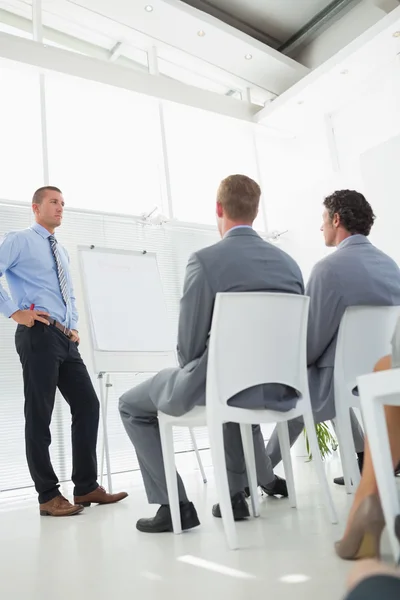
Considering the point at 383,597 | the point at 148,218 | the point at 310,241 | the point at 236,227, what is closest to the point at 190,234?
the point at 148,218

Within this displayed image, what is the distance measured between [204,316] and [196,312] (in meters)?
0.03

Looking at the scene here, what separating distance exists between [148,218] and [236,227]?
3055 millimetres

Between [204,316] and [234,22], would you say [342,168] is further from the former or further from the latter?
[204,316]

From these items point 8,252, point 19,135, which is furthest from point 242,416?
point 19,135

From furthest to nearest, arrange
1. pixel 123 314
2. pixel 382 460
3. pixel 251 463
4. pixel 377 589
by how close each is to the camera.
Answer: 1. pixel 123 314
2. pixel 251 463
3. pixel 382 460
4. pixel 377 589

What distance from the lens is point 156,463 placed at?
6.57ft

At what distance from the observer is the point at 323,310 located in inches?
89.8

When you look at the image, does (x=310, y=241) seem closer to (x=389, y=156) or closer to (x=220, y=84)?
(x=389, y=156)

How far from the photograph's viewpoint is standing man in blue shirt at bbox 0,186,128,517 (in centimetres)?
275

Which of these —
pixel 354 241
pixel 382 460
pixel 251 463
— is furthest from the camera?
pixel 354 241

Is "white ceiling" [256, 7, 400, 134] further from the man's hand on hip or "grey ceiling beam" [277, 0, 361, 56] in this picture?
the man's hand on hip

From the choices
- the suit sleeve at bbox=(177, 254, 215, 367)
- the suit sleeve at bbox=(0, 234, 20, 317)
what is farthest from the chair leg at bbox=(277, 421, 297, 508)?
the suit sleeve at bbox=(0, 234, 20, 317)

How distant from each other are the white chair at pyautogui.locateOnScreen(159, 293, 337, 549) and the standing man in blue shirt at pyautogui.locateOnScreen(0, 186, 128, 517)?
1085 millimetres

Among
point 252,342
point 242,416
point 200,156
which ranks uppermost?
point 200,156
